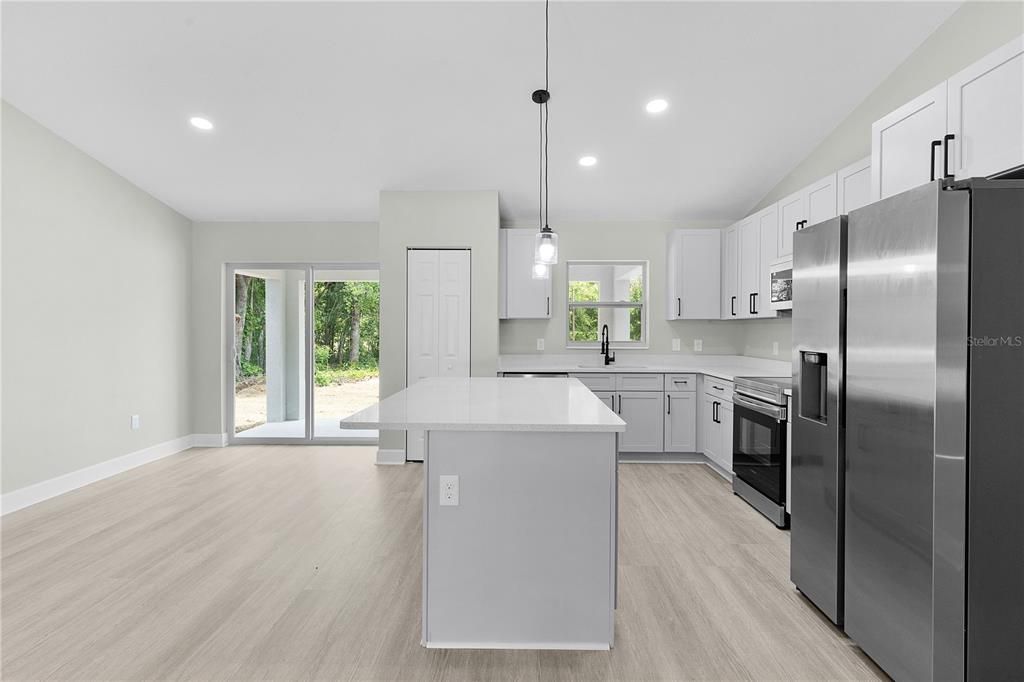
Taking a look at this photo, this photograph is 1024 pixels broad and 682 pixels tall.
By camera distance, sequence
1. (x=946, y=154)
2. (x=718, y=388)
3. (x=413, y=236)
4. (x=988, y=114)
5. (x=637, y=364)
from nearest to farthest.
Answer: (x=988, y=114), (x=946, y=154), (x=718, y=388), (x=413, y=236), (x=637, y=364)

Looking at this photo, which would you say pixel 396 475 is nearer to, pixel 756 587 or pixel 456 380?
pixel 456 380

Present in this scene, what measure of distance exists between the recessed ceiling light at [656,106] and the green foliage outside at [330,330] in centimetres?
321

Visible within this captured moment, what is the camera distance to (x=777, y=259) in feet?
13.6

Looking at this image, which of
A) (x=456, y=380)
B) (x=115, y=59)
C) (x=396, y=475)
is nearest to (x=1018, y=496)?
(x=456, y=380)

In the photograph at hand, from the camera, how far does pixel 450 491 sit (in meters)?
2.05

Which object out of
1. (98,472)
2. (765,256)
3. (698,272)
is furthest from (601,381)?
(98,472)

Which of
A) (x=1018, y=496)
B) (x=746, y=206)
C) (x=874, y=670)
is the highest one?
(x=746, y=206)

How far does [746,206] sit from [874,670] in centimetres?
426

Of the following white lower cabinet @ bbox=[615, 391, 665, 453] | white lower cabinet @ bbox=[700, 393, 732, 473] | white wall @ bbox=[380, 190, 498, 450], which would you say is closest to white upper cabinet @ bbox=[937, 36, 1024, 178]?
white lower cabinet @ bbox=[700, 393, 732, 473]

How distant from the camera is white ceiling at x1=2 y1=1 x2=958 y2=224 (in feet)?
9.71

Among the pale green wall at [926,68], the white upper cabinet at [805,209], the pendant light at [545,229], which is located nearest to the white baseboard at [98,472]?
the pendant light at [545,229]

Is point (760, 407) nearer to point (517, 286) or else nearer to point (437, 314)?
point (517, 286)

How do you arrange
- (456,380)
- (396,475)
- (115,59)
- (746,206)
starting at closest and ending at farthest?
(115,59) → (456,380) → (396,475) → (746,206)

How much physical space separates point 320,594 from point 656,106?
12.0ft
